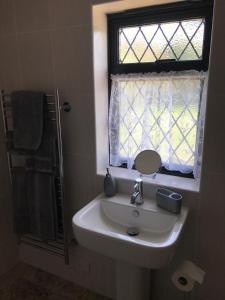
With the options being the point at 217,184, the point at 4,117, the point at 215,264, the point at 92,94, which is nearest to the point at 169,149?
the point at 217,184

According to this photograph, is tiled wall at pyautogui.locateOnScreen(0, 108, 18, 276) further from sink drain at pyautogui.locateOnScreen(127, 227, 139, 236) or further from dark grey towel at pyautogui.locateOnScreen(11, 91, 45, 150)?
sink drain at pyautogui.locateOnScreen(127, 227, 139, 236)

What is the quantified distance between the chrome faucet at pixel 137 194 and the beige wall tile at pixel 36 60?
85 centimetres

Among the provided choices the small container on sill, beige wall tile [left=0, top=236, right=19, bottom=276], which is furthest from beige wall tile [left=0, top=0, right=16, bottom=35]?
beige wall tile [left=0, top=236, right=19, bottom=276]

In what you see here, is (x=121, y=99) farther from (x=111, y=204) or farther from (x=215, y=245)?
(x=215, y=245)

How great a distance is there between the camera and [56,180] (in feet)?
5.59

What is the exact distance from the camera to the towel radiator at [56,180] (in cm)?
157

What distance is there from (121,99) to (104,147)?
342 mm

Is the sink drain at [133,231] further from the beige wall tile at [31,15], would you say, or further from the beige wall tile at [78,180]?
the beige wall tile at [31,15]

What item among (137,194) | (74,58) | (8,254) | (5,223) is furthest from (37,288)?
(74,58)

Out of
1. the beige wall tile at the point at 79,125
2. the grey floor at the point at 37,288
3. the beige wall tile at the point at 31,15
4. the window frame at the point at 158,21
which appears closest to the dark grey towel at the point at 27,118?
the beige wall tile at the point at 79,125

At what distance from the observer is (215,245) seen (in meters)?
1.38

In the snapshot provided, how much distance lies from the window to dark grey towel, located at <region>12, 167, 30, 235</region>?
0.74 m

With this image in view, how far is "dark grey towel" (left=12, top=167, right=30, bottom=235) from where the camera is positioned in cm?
180

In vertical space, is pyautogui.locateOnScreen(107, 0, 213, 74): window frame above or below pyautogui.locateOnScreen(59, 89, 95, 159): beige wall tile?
above
